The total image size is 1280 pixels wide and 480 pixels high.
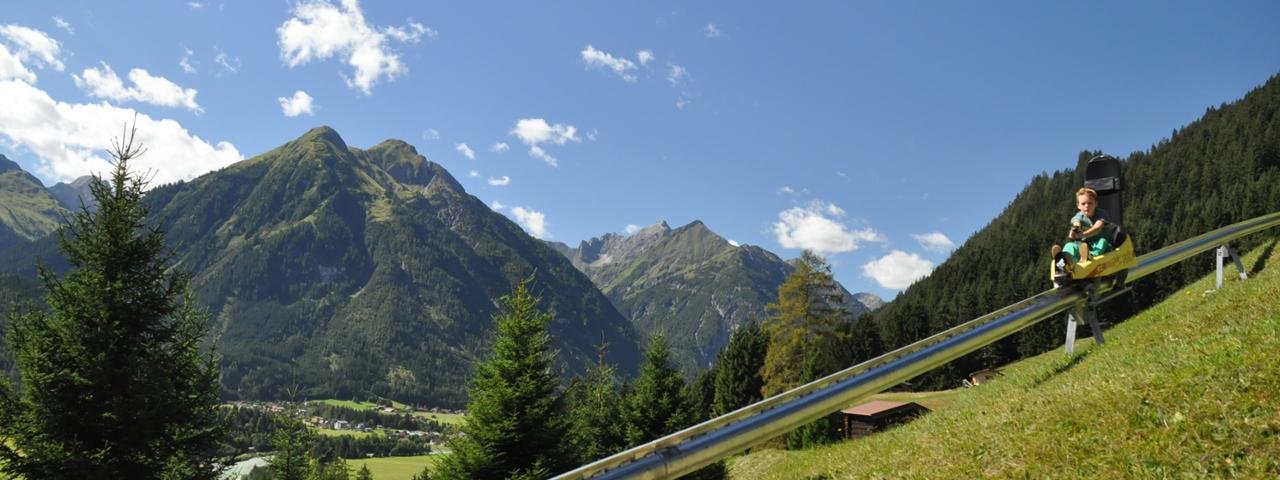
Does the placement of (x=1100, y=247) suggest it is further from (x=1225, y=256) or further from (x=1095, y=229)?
(x=1225, y=256)

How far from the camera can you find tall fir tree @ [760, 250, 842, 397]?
1949 inches

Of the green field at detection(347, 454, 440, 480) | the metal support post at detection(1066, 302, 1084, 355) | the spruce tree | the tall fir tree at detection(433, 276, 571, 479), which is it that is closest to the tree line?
the tall fir tree at detection(433, 276, 571, 479)

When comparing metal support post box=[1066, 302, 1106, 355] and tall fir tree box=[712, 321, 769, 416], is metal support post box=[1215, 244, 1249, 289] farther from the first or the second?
tall fir tree box=[712, 321, 769, 416]

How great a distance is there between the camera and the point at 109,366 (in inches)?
555

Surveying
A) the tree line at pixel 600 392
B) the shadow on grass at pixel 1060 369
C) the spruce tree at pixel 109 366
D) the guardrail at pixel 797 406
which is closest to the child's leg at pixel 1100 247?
the guardrail at pixel 797 406

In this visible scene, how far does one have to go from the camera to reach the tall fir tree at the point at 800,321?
49.5 m

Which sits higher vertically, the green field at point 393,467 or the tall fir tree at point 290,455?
the tall fir tree at point 290,455

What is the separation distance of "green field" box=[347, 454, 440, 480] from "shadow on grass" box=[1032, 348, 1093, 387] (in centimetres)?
13930

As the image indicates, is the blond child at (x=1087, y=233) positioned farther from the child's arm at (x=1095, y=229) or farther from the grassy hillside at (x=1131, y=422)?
the grassy hillside at (x=1131, y=422)

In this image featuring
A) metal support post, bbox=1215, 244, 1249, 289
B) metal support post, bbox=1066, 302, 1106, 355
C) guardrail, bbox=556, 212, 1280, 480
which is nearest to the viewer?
guardrail, bbox=556, 212, 1280, 480

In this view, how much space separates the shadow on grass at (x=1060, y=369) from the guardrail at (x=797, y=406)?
69 cm

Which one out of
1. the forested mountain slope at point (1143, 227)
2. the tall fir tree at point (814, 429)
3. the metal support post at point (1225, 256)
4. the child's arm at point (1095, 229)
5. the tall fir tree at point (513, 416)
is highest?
the forested mountain slope at point (1143, 227)

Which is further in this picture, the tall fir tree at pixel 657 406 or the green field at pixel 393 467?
the green field at pixel 393 467

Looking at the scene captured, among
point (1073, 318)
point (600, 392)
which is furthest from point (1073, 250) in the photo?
point (600, 392)
